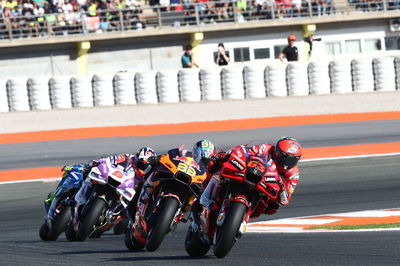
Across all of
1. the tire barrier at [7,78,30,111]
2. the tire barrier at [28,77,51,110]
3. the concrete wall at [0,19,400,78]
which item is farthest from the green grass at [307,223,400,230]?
the concrete wall at [0,19,400,78]

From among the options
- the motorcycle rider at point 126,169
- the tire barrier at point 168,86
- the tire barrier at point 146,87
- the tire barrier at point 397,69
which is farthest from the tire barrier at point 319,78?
the motorcycle rider at point 126,169

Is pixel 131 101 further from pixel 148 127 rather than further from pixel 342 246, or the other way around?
pixel 342 246

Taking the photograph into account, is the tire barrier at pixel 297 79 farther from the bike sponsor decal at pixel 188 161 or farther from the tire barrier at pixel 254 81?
the bike sponsor decal at pixel 188 161

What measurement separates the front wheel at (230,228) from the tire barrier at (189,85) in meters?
16.0

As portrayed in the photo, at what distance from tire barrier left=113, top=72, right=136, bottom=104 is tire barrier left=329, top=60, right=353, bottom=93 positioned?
4.83m

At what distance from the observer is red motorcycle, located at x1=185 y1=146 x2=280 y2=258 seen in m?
7.62

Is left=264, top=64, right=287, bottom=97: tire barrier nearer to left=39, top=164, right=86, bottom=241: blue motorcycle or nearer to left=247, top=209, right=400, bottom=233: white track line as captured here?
left=247, top=209, right=400, bottom=233: white track line

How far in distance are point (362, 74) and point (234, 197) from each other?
53.7 feet

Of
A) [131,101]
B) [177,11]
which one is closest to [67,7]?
[177,11]

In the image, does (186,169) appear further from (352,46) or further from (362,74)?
(352,46)

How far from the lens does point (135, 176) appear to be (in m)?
9.70

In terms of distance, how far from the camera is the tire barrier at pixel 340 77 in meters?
23.5

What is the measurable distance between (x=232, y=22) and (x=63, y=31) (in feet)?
18.8

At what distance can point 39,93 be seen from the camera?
23.6 m
